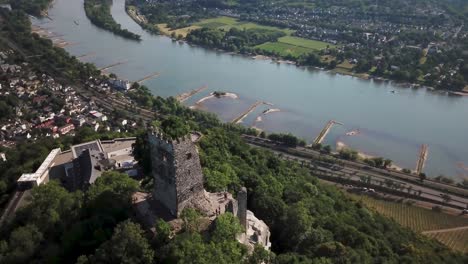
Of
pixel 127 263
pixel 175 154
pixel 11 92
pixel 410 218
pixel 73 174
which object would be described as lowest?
pixel 410 218

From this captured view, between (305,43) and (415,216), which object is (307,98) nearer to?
(305,43)

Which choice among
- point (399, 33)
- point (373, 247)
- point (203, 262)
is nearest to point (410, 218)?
point (373, 247)

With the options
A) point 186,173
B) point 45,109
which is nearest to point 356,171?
point 186,173

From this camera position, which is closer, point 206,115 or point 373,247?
point 373,247

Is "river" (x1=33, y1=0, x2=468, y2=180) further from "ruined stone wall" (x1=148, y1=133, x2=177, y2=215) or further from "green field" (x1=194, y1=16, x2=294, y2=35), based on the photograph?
"ruined stone wall" (x1=148, y1=133, x2=177, y2=215)

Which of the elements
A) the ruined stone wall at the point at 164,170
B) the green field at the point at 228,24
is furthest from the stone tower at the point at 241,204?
the green field at the point at 228,24

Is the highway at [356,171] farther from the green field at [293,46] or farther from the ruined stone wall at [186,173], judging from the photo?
the green field at [293,46]

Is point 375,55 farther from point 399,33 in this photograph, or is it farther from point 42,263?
point 42,263
